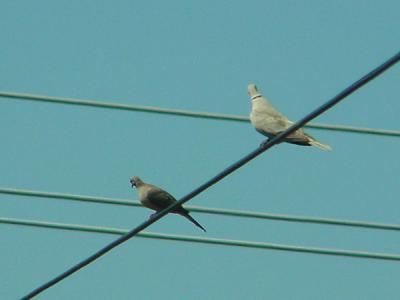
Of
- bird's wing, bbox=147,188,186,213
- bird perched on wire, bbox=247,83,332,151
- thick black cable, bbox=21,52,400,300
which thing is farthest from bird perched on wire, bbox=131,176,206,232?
thick black cable, bbox=21,52,400,300

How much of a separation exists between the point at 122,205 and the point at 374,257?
2259mm

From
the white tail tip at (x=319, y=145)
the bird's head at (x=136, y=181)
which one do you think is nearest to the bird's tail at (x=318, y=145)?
the white tail tip at (x=319, y=145)

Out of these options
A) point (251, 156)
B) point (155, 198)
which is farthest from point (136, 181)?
point (251, 156)

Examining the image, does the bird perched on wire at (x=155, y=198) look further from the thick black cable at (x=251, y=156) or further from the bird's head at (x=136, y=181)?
the thick black cable at (x=251, y=156)

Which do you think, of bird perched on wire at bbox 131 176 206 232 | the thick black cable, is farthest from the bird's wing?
the thick black cable

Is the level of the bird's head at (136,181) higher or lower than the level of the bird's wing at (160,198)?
higher

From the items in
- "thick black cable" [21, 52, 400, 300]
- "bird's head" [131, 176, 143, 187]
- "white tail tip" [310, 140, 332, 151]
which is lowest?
"thick black cable" [21, 52, 400, 300]

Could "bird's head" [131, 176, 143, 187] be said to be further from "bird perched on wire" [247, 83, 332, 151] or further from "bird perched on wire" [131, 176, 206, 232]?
"bird perched on wire" [247, 83, 332, 151]

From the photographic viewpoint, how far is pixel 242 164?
28.7 feet

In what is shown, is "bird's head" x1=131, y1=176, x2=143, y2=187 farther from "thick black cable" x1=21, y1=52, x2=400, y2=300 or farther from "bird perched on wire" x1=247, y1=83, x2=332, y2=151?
"thick black cable" x1=21, y1=52, x2=400, y2=300

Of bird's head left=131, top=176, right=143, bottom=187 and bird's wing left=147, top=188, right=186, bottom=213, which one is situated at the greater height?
bird's head left=131, top=176, right=143, bottom=187

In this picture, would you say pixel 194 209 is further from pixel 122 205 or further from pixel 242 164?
pixel 242 164

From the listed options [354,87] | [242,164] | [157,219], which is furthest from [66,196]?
[354,87]

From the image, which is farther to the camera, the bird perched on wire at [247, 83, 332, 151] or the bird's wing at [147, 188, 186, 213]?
the bird's wing at [147, 188, 186, 213]
